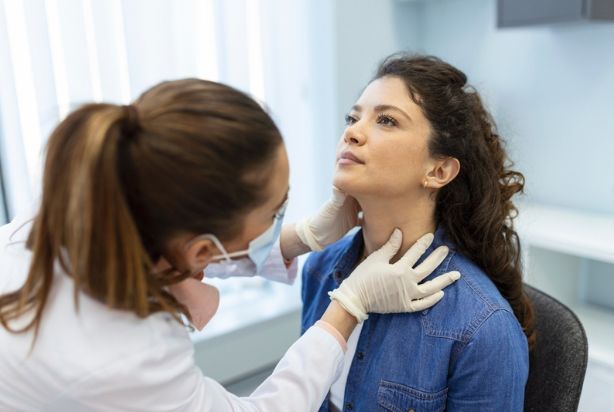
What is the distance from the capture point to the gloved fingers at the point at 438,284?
3.55 feet

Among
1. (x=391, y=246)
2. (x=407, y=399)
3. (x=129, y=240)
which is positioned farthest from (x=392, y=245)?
(x=129, y=240)

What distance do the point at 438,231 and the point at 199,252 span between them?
630mm

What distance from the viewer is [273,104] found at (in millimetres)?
2080

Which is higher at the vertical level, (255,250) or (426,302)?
(255,250)

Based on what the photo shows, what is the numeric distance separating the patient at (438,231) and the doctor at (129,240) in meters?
0.39

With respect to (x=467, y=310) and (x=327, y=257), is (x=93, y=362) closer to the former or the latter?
(x=467, y=310)

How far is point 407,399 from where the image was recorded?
1.07 metres

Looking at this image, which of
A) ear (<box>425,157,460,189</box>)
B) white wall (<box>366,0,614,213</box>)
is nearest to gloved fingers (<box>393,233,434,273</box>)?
ear (<box>425,157,460,189</box>)

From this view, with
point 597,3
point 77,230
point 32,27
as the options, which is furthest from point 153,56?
point 597,3

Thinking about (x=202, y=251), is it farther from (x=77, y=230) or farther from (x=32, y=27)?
(x=32, y=27)

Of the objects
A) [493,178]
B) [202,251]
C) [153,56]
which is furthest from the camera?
[153,56]

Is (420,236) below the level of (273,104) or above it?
below

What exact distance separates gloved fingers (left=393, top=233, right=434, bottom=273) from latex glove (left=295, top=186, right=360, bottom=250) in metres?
0.23

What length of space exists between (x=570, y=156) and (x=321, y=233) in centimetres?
119
